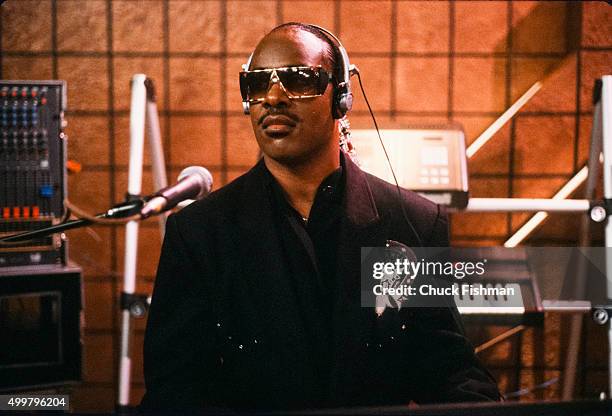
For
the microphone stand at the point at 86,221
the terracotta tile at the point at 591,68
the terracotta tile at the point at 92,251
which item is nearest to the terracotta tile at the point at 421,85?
the terracotta tile at the point at 591,68

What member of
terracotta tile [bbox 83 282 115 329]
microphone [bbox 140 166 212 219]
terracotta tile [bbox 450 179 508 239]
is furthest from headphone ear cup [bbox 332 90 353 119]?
terracotta tile [bbox 83 282 115 329]

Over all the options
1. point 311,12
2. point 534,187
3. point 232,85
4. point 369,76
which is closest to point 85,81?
point 232,85

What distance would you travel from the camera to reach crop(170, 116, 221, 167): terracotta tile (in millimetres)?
2801

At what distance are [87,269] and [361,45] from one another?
1589mm

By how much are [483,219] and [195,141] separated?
1.34 m

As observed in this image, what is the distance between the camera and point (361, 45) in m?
2.78

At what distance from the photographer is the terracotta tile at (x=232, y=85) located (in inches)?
110

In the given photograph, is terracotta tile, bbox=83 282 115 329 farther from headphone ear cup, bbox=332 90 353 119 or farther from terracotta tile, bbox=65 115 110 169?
headphone ear cup, bbox=332 90 353 119

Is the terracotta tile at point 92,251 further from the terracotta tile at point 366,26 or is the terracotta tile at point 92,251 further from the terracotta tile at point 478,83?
the terracotta tile at point 478,83

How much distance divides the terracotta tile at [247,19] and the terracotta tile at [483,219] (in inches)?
45.5

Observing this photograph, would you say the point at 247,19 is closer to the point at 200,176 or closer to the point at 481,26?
the point at 481,26

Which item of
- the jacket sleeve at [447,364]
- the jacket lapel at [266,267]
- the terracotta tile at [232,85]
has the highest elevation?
the terracotta tile at [232,85]

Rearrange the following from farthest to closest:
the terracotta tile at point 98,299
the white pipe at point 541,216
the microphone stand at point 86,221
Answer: the terracotta tile at point 98,299 → the white pipe at point 541,216 → the microphone stand at point 86,221

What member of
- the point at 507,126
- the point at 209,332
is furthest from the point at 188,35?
the point at 209,332
